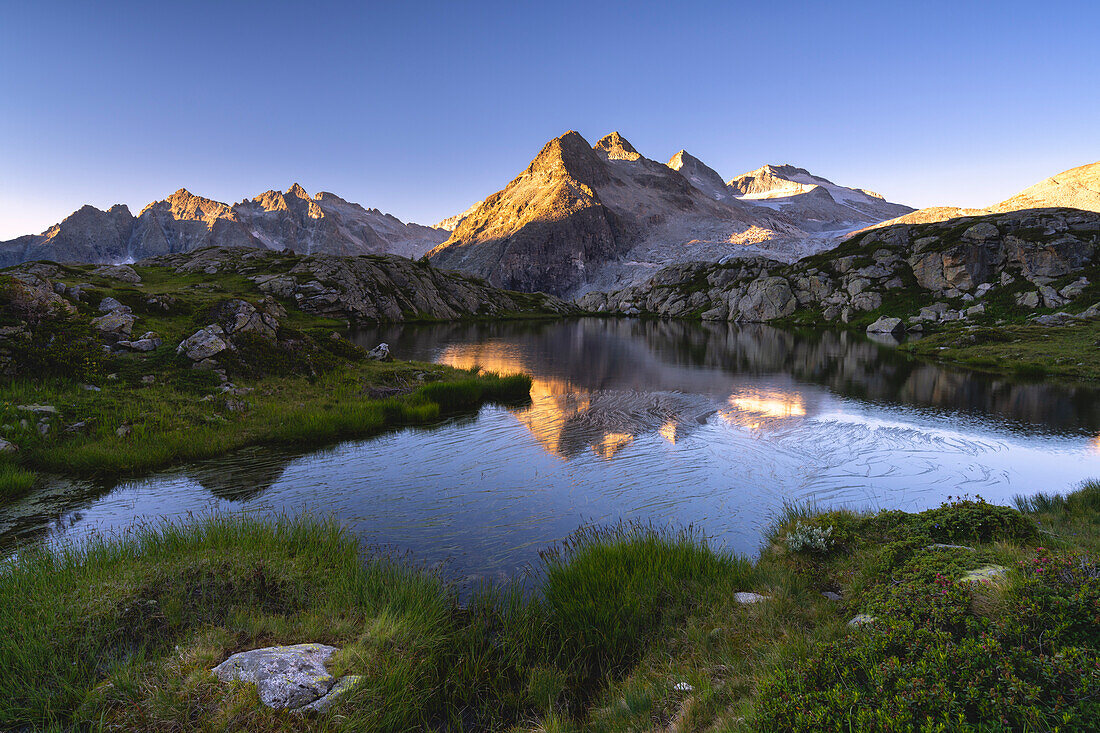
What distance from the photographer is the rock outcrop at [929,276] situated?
268 feet

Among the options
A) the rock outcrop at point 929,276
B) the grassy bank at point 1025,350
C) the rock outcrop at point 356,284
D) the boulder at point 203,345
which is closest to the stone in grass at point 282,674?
the boulder at point 203,345

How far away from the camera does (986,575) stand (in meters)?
6.68

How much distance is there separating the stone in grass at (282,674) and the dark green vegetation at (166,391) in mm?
14161

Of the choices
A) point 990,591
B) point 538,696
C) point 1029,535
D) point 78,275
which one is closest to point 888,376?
point 1029,535

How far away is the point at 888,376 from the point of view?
137 ft

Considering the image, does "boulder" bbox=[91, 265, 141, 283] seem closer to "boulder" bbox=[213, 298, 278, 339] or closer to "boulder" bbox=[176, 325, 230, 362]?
"boulder" bbox=[213, 298, 278, 339]

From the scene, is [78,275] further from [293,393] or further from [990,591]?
[990,591]

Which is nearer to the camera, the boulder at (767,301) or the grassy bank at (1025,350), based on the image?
the grassy bank at (1025,350)

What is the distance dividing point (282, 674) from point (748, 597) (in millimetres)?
7593

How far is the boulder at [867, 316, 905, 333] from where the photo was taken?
85.9 m

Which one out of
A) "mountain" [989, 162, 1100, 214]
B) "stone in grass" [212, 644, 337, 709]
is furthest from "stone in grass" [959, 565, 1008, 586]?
"mountain" [989, 162, 1100, 214]

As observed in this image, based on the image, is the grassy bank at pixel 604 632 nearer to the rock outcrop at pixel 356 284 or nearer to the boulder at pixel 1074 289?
the boulder at pixel 1074 289

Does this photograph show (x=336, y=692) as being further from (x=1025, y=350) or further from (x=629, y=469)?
(x=1025, y=350)

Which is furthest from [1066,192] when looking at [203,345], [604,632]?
[203,345]
